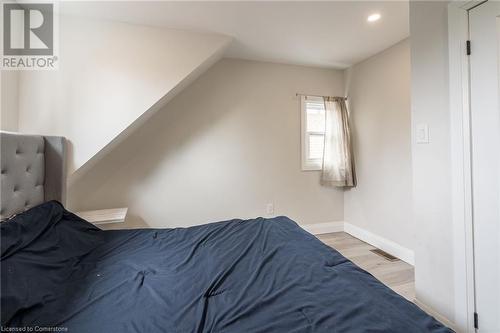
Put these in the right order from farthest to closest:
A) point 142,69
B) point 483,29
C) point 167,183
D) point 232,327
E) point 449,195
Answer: point 167,183, point 142,69, point 449,195, point 483,29, point 232,327

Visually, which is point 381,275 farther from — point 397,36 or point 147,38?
point 147,38

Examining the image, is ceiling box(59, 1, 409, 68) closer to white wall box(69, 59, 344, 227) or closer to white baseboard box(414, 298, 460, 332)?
white wall box(69, 59, 344, 227)

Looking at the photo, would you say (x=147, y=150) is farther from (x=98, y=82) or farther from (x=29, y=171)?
(x=29, y=171)

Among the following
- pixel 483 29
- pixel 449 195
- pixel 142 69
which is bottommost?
pixel 449 195

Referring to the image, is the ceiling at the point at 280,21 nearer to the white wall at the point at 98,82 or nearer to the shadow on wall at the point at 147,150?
the white wall at the point at 98,82

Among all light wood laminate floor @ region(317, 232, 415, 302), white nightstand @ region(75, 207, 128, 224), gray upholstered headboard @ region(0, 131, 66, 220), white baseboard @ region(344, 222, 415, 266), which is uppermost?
gray upholstered headboard @ region(0, 131, 66, 220)

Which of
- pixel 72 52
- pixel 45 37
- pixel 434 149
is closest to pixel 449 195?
pixel 434 149

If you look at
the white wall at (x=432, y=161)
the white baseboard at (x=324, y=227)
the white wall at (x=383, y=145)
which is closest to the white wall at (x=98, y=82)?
the white wall at (x=432, y=161)

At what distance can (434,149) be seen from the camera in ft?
4.98

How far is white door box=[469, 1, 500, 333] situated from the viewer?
1.22m

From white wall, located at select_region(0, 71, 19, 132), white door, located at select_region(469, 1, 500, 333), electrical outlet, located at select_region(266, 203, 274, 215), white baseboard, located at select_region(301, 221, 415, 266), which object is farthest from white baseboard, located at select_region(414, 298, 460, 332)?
white wall, located at select_region(0, 71, 19, 132)

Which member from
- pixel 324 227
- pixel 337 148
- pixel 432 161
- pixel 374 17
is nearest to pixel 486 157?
pixel 432 161

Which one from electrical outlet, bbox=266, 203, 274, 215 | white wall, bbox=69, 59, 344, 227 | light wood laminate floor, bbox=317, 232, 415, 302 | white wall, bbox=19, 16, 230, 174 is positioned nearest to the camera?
white wall, bbox=19, 16, 230, 174

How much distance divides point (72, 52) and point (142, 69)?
53 cm
